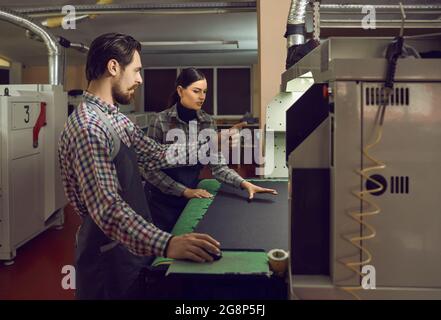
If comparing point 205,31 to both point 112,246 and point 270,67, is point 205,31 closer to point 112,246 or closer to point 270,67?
point 270,67

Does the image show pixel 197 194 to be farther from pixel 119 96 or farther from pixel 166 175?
pixel 119 96

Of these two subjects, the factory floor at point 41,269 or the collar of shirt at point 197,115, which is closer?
the collar of shirt at point 197,115

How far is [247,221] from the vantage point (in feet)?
5.72

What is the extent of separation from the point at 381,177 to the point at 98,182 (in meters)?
0.76

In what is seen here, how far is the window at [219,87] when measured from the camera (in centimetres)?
1015

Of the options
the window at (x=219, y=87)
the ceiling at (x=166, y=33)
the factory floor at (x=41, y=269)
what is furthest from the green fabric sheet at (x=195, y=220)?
the window at (x=219, y=87)

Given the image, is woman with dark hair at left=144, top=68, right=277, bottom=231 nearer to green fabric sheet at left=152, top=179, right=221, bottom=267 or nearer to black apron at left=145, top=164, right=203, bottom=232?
black apron at left=145, top=164, right=203, bottom=232

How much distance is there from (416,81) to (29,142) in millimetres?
3653

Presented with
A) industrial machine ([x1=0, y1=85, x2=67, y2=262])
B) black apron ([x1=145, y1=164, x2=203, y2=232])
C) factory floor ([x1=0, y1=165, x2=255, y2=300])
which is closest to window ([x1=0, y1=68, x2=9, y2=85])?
industrial machine ([x1=0, y1=85, x2=67, y2=262])

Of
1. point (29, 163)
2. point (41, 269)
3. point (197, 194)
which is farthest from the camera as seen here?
point (29, 163)

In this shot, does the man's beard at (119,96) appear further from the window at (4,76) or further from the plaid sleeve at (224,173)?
the window at (4,76)

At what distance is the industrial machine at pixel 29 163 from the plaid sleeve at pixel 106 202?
2.50 meters

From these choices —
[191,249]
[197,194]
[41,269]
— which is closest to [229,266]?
[191,249]
